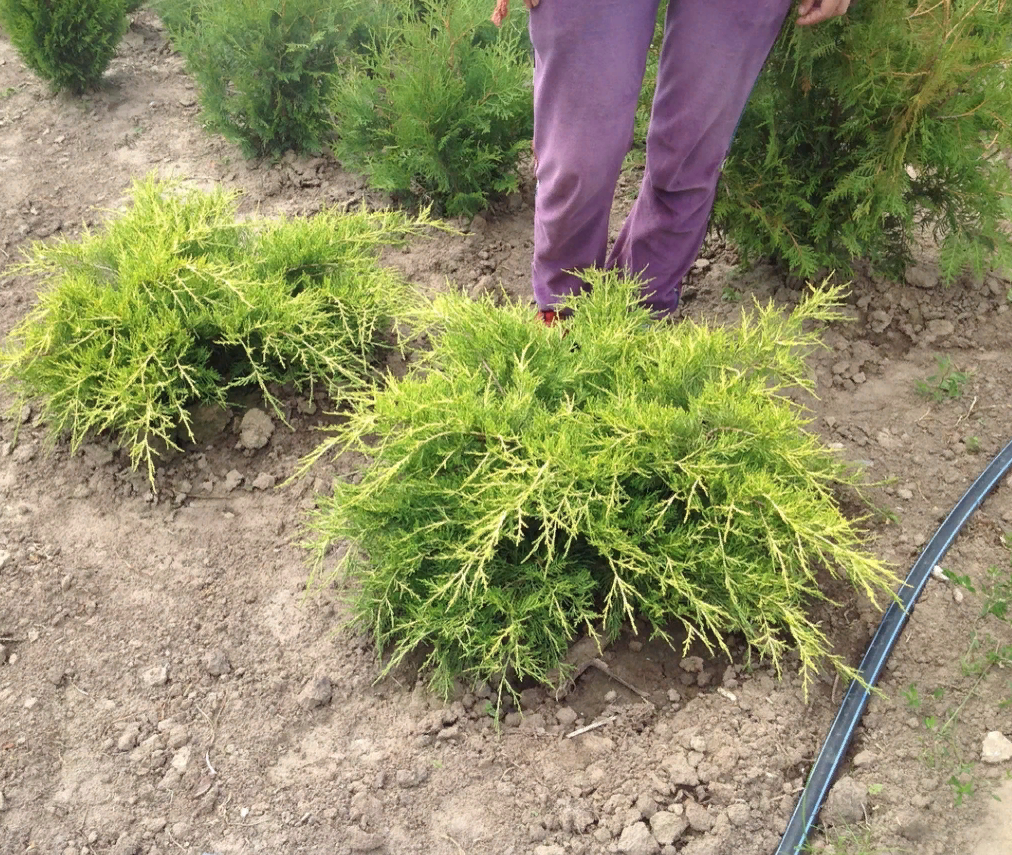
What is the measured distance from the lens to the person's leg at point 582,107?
2371mm

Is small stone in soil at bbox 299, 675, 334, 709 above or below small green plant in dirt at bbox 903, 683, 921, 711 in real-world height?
below

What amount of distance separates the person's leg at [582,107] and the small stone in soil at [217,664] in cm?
170

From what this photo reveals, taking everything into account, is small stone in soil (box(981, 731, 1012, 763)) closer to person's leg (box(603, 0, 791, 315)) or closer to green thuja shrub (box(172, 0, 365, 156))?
person's leg (box(603, 0, 791, 315))

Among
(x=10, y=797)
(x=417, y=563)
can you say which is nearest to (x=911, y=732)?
(x=417, y=563)

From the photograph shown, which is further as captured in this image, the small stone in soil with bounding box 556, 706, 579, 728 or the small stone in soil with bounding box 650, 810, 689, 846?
the small stone in soil with bounding box 556, 706, 579, 728

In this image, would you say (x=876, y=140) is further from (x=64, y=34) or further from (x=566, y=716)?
(x=64, y=34)

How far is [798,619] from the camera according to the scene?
88.4 inches

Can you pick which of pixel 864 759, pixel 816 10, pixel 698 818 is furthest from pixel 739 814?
pixel 816 10

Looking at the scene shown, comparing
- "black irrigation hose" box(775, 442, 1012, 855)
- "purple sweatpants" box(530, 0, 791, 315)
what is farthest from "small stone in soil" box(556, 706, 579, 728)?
"purple sweatpants" box(530, 0, 791, 315)

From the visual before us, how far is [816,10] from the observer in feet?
8.32

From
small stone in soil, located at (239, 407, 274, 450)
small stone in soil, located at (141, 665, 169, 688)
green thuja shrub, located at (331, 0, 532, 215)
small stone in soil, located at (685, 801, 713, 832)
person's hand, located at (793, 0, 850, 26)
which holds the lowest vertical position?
small stone in soil, located at (141, 665, 169, 688)

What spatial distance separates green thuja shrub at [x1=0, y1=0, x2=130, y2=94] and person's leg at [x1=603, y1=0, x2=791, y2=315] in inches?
133

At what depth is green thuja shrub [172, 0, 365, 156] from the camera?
418 centimetres

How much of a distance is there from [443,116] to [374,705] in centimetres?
253
